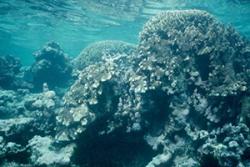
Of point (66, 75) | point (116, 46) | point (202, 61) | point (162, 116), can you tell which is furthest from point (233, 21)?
point (162, 116)

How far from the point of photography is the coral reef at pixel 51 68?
63.3 feet

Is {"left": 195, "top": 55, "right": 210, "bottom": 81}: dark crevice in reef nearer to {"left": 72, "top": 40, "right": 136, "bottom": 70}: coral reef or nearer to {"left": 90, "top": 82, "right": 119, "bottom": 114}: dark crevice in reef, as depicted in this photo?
{"left": 90, "top": 82, "right": 119, "bottom": 114}: dark crevice in reef

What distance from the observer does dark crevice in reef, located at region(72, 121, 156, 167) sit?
368 inches

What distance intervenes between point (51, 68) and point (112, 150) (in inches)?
450

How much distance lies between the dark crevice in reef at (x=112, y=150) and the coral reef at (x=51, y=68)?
1114 cm

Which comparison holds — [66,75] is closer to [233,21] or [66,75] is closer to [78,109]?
[78,109]

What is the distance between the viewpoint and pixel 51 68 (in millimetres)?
19406

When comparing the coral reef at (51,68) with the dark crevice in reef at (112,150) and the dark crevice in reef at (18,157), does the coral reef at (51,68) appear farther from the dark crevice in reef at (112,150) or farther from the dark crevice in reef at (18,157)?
the dark crevice in reef at (112,150)

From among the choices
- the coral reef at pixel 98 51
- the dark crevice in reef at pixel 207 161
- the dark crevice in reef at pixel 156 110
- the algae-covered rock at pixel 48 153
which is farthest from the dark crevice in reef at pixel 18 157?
the coral reef at pixel 98 51

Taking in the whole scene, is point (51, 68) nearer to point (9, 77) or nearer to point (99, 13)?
point (9, 77)

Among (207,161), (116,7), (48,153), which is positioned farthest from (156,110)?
(116,7)

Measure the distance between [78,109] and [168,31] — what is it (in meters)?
5.61

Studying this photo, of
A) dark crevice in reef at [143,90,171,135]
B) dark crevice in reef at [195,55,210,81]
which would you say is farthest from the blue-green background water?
dark crevice in reef at [143,90,171,135]

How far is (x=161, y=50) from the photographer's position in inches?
438
